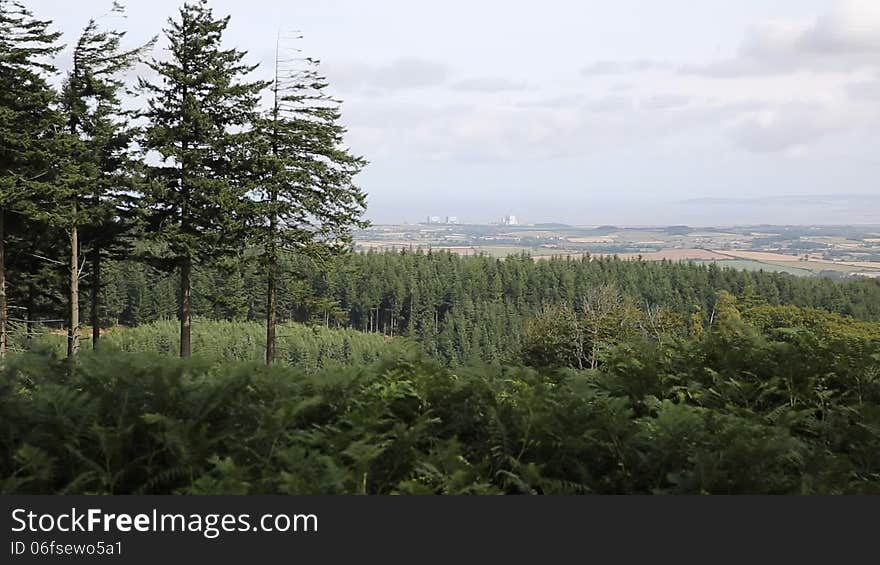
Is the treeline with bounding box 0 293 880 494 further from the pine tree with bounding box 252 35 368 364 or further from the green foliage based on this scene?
the green foliage

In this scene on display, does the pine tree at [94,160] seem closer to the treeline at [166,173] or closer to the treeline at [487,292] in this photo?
the treeline at [166,173]

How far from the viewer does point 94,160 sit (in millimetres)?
22344

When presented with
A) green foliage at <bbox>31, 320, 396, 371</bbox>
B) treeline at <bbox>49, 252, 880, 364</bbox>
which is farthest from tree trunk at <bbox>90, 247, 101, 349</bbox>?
treeline at <bbox>49, 252, 880, 364</bbox>

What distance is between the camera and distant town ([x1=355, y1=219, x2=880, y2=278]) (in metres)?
101

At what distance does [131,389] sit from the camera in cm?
367

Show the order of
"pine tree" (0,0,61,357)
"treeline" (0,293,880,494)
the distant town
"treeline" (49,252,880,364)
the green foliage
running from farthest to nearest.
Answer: the distant town, "treeline" (49,252,880,364), the green foliage, "pine tree" (0,0,61,357), "treeline" (0,293,880,494)

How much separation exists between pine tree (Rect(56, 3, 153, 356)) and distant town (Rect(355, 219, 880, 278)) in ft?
203

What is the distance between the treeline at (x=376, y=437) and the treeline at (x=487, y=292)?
7096cm

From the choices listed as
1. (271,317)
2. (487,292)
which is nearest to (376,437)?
(271,317)

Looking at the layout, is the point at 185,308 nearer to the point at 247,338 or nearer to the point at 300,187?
the point at 300,187

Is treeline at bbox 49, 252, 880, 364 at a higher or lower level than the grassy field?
lower

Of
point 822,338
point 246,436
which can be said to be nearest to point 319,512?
point 246,436

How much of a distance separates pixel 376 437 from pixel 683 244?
151 m

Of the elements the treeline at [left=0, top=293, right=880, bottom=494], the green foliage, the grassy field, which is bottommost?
the green foliage
